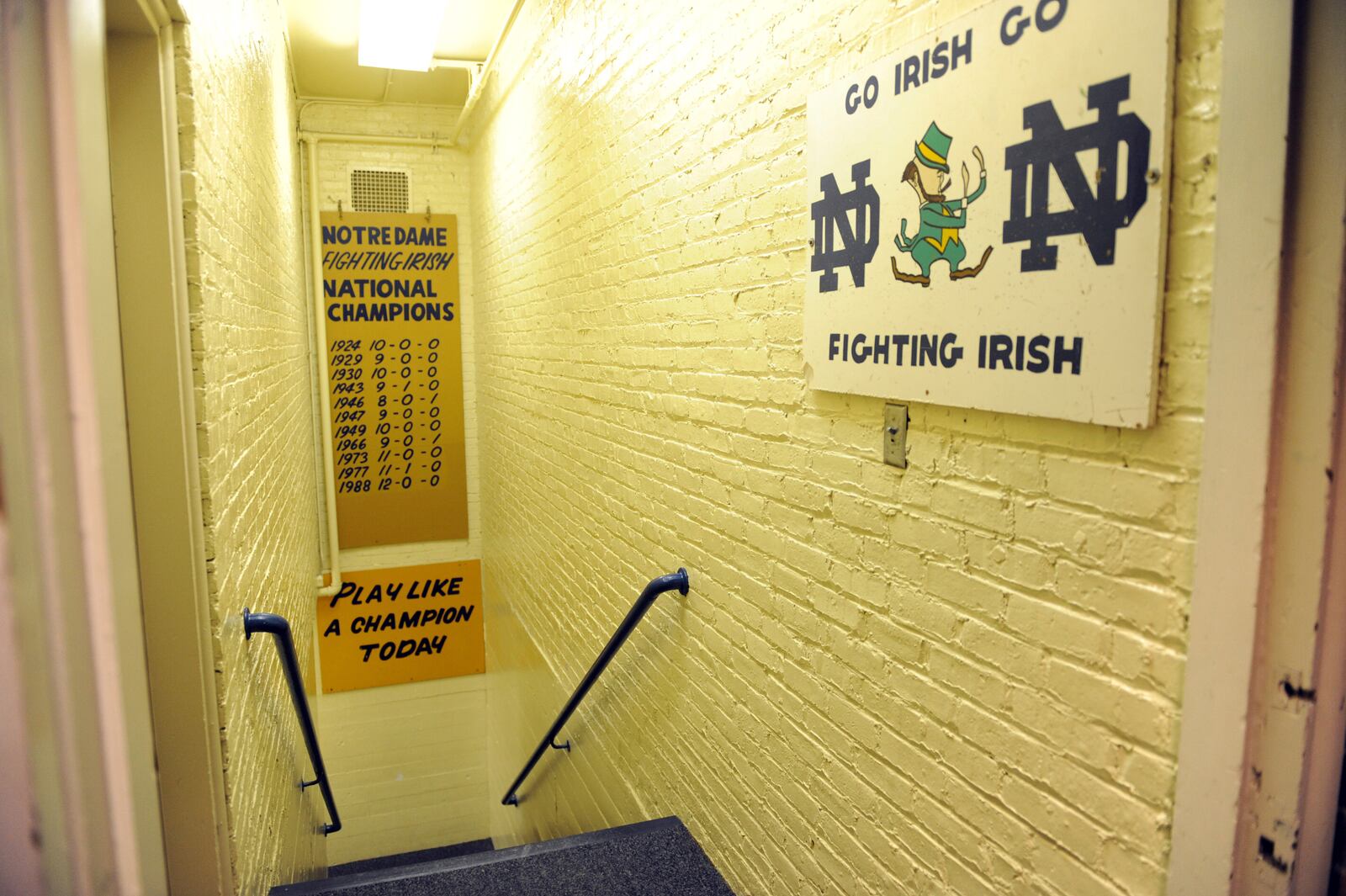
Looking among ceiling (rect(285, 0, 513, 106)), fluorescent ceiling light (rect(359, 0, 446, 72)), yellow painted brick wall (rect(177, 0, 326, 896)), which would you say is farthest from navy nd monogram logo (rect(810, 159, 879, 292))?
ceiling (rect(285, 0, 513, 106))

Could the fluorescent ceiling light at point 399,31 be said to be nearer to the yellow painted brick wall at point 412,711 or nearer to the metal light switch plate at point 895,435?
the yellow painted brick wall at point 412,711

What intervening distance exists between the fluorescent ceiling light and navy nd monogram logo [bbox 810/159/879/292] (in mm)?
3213

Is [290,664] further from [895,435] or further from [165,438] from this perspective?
[895,435]

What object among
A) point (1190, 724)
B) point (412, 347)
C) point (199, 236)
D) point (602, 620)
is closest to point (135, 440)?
point (199, 236)

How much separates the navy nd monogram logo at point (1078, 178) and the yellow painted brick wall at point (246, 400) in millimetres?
1608

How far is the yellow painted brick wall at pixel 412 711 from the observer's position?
268 inches

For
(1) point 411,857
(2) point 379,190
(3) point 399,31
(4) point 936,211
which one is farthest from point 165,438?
(1) point 411,857

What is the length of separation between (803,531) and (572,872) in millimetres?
1342

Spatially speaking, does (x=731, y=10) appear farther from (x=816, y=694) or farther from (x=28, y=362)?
(x=28, y=362)

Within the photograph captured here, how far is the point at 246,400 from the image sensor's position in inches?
105

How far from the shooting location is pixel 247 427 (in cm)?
263

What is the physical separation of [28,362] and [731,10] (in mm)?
2080

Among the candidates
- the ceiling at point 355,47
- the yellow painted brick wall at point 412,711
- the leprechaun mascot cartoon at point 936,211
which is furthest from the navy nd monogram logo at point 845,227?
the yellow painted brick wall at point 412,711

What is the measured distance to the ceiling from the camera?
4992 millimetres
